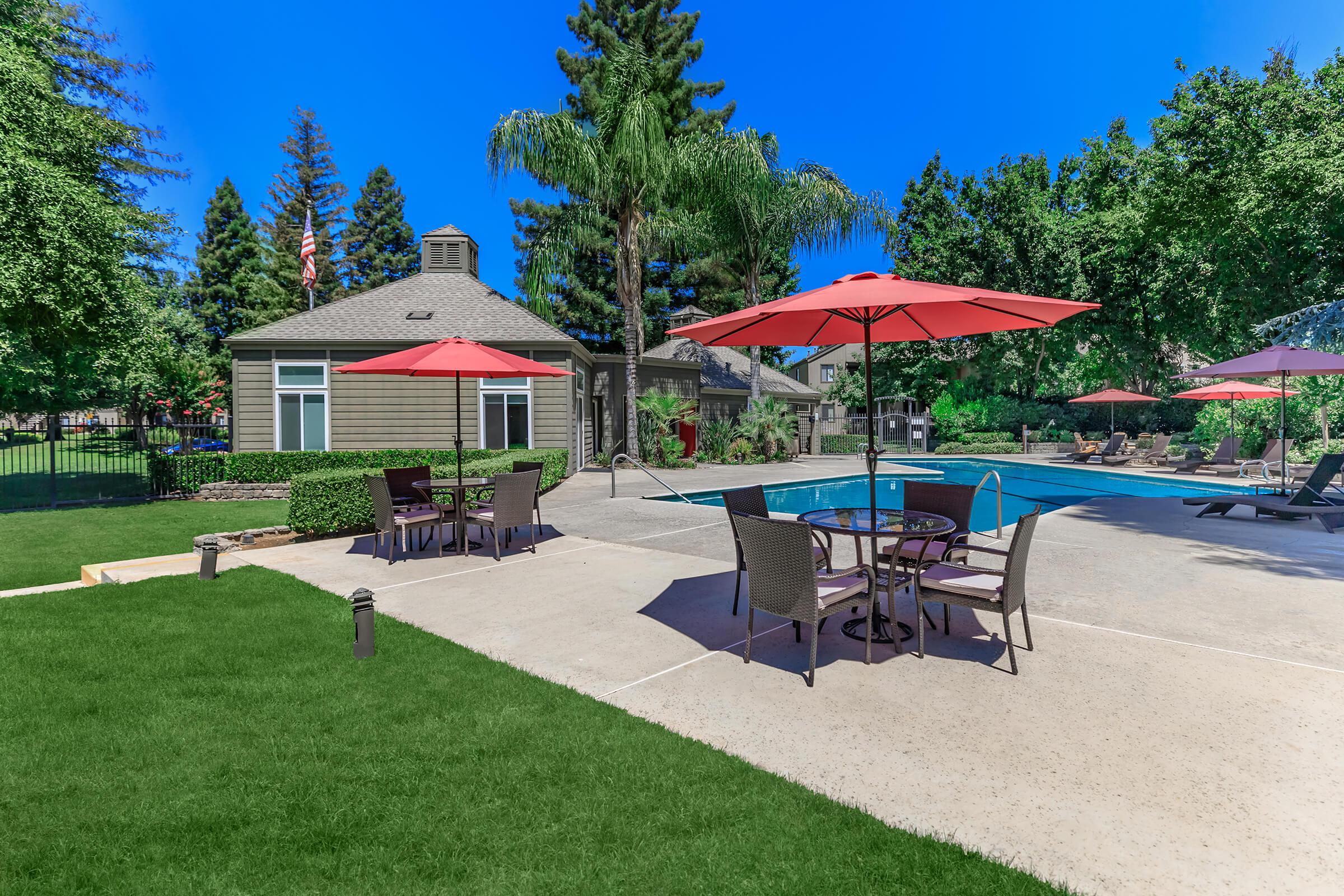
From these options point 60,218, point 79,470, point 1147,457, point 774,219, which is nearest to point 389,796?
point 60,218

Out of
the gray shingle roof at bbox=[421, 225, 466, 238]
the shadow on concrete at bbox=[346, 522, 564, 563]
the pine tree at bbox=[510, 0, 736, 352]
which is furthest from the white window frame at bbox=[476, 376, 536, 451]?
the pine tree at bbox=[510, 0, 736, 352]

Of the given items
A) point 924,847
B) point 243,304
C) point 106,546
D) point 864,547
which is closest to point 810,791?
point 924,847

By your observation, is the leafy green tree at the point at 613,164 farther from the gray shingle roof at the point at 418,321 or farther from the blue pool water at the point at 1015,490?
the blue pool water at the point at 1015,490

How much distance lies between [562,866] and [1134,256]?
1242 inches

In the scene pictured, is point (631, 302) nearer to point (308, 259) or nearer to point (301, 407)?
point (301, 407)

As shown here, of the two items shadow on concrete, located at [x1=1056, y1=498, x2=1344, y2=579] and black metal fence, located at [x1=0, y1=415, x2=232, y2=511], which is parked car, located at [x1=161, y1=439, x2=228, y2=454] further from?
shadow on concrete, located at [x1=1056, y1=498, x2=1344, y2=579]

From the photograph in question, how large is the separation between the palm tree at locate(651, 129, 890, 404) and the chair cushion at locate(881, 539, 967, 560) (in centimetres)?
1601

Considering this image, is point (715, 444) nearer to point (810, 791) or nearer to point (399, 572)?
point (399, 572)

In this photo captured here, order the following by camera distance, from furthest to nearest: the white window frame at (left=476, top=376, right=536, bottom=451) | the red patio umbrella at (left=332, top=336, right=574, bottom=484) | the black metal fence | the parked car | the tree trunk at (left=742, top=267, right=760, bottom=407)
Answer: the parked car < the tree trunk at (left=742, top=267, right=760, bottom=407) < the white window frame at (left=476, top=376, right=536, bottom=451) < the black metal fence < the red patio umbrella at (left=332, top=336, right=574, bottom=484)

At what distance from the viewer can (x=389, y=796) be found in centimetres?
276

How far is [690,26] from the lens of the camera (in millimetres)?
31250

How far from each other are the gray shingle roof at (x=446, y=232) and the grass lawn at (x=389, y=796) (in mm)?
18695

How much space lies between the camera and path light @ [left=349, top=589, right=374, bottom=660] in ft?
14.2

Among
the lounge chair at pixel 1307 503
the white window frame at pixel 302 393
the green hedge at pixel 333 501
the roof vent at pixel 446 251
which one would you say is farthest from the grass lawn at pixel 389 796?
the roof vent at pixel 446 251
